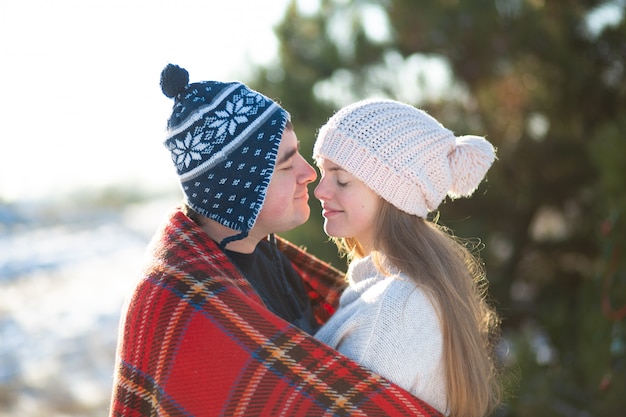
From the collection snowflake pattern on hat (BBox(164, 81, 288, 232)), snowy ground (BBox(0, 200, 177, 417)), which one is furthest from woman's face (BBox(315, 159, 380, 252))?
snowy ground (BBox(0, 200, 177, 417))

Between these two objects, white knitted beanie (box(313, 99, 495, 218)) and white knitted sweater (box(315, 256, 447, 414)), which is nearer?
white knitted sweater (box(315, 256, 447, 414))

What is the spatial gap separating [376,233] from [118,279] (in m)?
5.81

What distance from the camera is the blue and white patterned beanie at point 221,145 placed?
1968 mm

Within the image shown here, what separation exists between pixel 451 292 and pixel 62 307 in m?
5.34

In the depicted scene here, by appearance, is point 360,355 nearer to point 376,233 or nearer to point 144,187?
point 376,233

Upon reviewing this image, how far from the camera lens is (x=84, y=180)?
10883mm

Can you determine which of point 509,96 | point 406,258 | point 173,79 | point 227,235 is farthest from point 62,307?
point 406,258

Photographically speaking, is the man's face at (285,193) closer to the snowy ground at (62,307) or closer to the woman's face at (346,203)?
the woman's face at (346,203)

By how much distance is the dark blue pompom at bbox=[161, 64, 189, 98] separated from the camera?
2012 millimetres

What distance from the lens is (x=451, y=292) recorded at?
197 centimetres

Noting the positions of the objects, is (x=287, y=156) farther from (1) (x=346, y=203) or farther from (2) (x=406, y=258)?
(2) (x=406, y=258)

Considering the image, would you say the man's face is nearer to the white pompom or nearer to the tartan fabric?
the tartan fabric

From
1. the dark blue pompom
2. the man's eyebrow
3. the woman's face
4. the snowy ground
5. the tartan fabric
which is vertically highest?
the dark blue pompom

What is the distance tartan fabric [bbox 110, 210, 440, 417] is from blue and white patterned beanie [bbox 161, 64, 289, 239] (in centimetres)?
23
